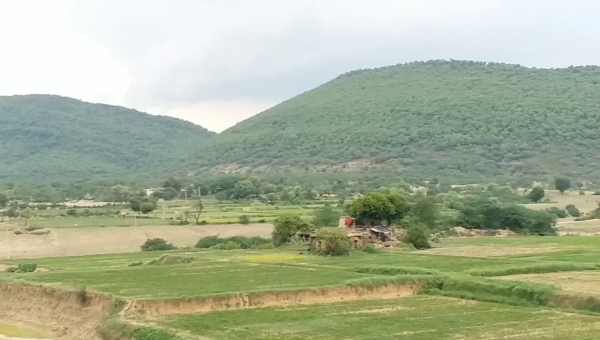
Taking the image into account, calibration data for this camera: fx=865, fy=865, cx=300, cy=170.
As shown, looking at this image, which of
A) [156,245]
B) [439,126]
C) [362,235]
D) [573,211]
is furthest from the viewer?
[439,126]

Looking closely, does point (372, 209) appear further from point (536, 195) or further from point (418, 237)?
point (536, 195)

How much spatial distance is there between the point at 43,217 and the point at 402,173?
65.2m

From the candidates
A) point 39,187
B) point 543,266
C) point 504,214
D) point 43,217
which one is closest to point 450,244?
point 504,214

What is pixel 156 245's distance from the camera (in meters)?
62.1

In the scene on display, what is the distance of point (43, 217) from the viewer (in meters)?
90.1

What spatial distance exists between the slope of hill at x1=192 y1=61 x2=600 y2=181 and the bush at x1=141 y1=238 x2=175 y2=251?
259 feet

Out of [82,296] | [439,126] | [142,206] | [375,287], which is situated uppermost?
[439,126]

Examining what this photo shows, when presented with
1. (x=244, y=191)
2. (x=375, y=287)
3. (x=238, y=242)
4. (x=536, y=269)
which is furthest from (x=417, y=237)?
(x=244, y=191)

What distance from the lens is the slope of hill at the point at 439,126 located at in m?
139

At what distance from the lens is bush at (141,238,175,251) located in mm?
61750

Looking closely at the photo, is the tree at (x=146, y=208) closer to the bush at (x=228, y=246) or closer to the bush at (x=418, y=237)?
the bush at (x=228, y=246)

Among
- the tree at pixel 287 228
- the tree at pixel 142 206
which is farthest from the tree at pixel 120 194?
the tree at pixel 287 228

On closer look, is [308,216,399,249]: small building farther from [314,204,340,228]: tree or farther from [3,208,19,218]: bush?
[3,208,19,218]: bush

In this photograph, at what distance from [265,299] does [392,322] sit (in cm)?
598
